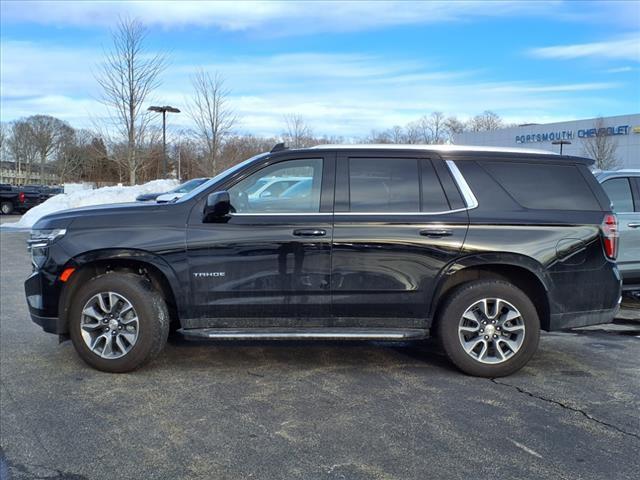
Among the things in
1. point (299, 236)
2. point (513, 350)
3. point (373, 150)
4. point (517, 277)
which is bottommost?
point (513, 350)

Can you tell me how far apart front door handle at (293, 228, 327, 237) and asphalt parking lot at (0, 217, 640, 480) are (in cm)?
119

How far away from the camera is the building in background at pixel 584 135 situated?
143 ft

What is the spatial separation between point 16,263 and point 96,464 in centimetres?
977

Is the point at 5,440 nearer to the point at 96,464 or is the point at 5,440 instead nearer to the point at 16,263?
the point at 96,464

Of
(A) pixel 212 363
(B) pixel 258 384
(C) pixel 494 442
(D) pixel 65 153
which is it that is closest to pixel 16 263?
(A) pixel 212 363

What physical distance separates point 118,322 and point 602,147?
1766 inches

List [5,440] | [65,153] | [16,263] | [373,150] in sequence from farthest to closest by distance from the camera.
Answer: [65,153], [16,263], [373,150], [5,440]

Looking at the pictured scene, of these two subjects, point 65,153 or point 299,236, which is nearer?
point 299,236

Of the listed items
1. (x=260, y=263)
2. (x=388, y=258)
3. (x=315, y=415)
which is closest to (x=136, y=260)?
(x=260, y=263)

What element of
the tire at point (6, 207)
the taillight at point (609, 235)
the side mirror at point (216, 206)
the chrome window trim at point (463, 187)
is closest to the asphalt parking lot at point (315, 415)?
the taillight at point (609, 235)

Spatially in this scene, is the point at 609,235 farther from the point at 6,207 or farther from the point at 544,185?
the point at 6,207

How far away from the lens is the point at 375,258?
15.1 feet

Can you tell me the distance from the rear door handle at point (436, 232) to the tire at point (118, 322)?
7.32 ft

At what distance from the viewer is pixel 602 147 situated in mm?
42562
